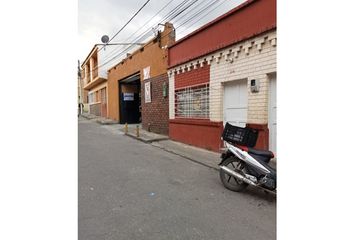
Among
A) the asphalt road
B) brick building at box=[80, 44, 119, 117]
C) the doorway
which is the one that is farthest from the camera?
brick building at box=[80, 44, 119, 117]

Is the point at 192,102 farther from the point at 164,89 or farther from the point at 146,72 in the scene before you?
the point at 146,72

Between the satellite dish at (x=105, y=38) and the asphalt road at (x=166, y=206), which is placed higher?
the satellite dish at (x=105, y=38)

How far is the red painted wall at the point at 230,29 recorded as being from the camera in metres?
6.23

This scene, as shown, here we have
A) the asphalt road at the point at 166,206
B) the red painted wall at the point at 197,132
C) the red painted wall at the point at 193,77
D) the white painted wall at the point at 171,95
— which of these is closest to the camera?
the asphalt road at the point at 166,206

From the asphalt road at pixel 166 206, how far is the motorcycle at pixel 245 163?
225 millimetres

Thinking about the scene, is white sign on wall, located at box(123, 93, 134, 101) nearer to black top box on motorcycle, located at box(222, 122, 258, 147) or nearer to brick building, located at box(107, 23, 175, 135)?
brick building, located at box(107, 23, 175, 135)

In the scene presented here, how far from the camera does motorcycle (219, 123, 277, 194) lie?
4062mm

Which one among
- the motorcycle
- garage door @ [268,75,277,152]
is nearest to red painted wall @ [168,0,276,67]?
garage door @ [268,75,277,152]

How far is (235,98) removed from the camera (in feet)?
24.7

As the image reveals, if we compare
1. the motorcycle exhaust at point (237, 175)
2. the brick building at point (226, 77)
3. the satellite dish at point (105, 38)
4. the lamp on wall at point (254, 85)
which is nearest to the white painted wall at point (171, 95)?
the brick building at point (226, 77)

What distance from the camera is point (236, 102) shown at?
24.6ft

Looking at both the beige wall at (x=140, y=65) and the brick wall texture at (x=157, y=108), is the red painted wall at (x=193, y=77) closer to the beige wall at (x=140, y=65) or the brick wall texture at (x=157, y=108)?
the brick wall texture at (x=157, y=108)

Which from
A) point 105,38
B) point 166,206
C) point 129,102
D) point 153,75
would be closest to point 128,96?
point 129,102

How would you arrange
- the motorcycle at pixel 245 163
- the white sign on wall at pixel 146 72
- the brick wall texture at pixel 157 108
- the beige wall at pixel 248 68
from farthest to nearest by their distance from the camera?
the white sign on wall at pixel 146 72 → the brick wall texture at pixel 157 108 → the beige wall at pixel 248 68 → the motorcycle at pixel 245 163
